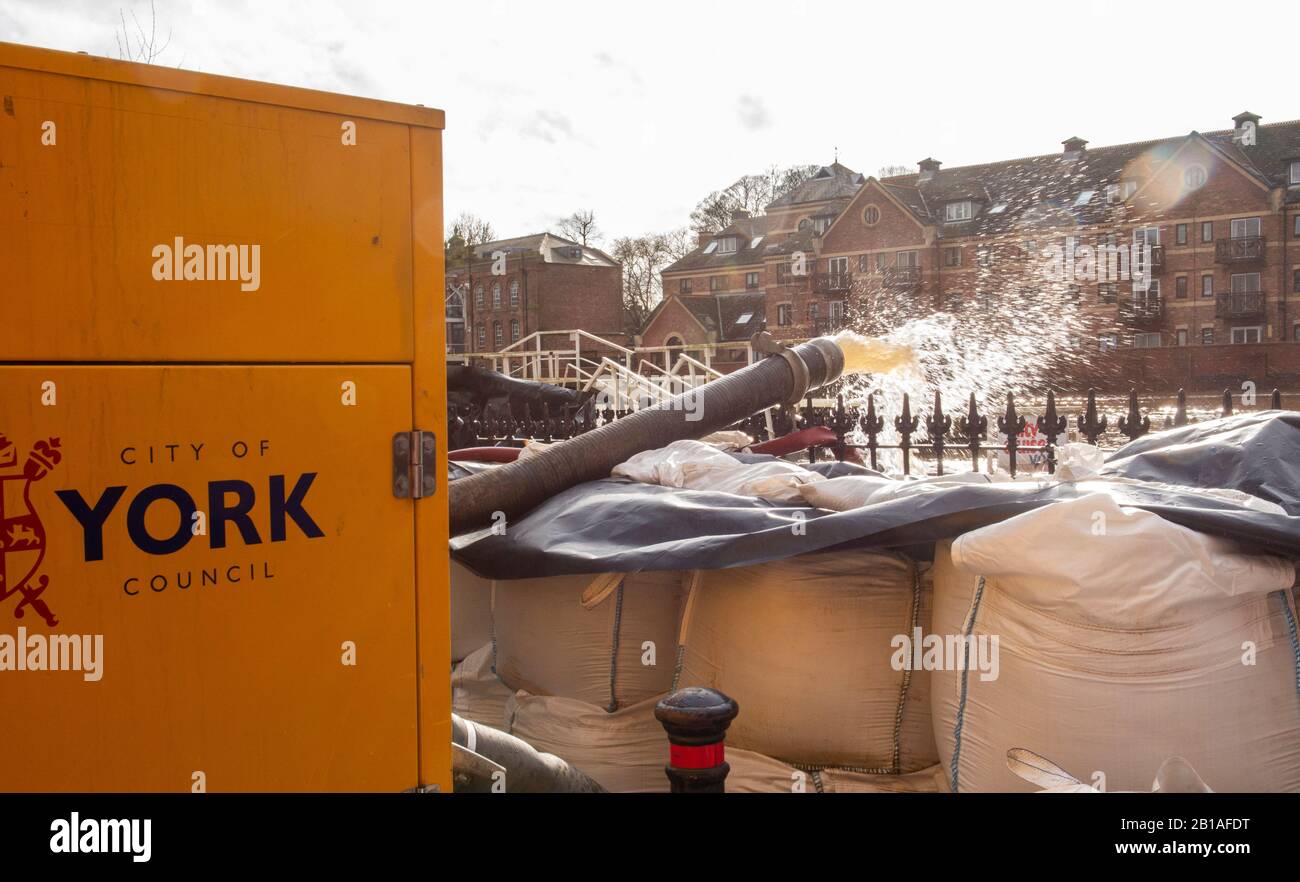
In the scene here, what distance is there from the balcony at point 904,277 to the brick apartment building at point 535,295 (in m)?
20.1

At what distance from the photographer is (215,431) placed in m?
2.06

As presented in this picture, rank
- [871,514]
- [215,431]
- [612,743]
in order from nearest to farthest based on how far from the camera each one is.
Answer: [215,431], [871,514], [612,743]

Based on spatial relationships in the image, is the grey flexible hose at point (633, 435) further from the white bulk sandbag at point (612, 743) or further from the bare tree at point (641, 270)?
the bare tree at point (641, 270)

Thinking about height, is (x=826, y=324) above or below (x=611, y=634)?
above

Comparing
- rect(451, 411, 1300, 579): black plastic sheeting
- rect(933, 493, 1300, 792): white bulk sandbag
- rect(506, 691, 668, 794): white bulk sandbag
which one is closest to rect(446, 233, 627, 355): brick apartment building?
rect(451, 411, 1300, 579): black plastic sheeting

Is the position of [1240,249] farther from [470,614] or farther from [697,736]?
[697,736]

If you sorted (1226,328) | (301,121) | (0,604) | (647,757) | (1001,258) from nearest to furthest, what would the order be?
1. (0,604)
2. (301,121)
3. (647,757)
4. (1226,328)
5. (1001,258)

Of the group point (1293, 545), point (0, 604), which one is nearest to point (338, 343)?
point (0, 604)

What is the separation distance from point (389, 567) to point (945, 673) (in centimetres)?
178

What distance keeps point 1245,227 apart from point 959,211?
11.9m

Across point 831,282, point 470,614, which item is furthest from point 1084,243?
point 470,614

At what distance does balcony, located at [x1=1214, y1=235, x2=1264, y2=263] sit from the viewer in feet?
142

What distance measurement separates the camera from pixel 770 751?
348 cm
